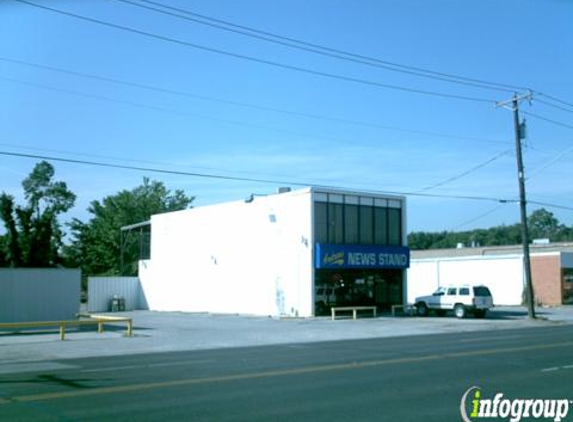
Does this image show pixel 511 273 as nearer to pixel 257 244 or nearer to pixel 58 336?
pixel 257 244

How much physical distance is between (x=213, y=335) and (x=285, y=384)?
49.6 ft

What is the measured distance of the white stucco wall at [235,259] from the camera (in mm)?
41156

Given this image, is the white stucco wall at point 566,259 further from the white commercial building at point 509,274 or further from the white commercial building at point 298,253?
the white commercial building at point 298,253

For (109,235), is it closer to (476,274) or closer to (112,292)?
(112,292)

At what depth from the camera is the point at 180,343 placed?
24.0 m

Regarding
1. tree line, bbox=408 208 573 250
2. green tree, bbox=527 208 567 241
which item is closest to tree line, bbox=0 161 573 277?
tree line, bbox=408 208 573 250

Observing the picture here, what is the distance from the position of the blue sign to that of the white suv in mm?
3267

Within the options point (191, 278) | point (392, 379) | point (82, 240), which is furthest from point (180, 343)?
point (82, 240)

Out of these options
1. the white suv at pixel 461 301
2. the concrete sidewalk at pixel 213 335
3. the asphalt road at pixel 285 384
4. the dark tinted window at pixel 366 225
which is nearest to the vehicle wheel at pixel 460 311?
the white suv at pixel 461 301

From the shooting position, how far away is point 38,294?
31.3 meters

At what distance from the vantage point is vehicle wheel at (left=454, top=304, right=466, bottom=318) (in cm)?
3978

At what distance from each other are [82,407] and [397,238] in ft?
117

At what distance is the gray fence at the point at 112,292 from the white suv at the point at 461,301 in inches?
1004

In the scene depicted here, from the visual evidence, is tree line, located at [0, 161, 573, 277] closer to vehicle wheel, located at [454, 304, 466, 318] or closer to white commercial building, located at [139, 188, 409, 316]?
white commercial building, located at [139, 188, 409, 316]
